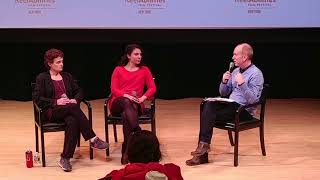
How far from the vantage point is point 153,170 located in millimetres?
2605

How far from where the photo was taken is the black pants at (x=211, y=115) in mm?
4863

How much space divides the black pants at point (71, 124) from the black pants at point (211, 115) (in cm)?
95

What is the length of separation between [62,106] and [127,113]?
1.79ft

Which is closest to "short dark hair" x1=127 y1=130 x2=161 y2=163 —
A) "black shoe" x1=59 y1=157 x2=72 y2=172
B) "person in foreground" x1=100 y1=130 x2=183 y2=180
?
"person in foreground" x1=100 y1=130 x2=183 y2=180

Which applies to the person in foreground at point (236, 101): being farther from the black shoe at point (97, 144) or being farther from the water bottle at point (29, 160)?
the water bottle at point (29, 160)

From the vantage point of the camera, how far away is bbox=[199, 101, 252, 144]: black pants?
4.86 metres

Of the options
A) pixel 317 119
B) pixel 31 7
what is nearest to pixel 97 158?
pixel 31 7

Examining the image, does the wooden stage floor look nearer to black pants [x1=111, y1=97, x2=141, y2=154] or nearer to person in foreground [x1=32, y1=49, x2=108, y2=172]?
person in foreground [x1=32, y1=49, x2=108, y2=172]

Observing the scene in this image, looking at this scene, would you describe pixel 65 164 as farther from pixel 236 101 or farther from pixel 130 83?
pixel 236 101

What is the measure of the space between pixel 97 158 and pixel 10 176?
2.60 ft

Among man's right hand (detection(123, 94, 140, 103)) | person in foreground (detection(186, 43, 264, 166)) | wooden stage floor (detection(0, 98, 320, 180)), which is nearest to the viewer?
wooden stage floor (detection(0, 98, 320, 180))

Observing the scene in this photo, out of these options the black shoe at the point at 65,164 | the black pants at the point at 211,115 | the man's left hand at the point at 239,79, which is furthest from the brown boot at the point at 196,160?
the black shoe at the point at 65,164

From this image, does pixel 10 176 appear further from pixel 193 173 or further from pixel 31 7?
pixel 31 7

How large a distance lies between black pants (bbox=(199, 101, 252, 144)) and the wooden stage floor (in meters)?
0.27
